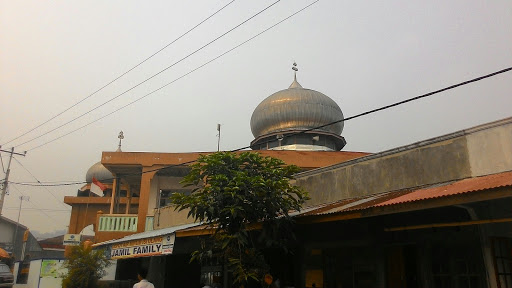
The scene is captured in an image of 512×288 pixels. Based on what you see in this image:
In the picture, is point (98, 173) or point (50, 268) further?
point (98, 173)

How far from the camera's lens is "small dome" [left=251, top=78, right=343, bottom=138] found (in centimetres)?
2708

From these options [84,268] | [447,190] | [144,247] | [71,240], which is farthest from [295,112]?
[447,190]

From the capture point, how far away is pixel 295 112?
27156mm

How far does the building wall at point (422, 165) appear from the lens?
861 cm

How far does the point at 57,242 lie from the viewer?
185 ft

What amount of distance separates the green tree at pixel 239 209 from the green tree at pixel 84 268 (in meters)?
9.08

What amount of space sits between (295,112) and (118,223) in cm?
1237

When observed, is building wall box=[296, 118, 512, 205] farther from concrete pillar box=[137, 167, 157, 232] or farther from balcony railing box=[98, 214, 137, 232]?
balcony railing box=[98, 214, 137, 232]

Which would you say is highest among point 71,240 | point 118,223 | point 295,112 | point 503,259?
point 295,112

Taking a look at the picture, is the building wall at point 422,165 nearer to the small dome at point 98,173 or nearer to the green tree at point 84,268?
the green tree at point 84,268

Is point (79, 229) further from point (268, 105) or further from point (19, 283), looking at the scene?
point (268, 105)

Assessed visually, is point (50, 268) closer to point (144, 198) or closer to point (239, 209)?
point (144, 198)

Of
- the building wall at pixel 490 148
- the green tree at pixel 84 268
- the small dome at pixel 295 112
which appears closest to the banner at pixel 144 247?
the green tree at pixel 84 268

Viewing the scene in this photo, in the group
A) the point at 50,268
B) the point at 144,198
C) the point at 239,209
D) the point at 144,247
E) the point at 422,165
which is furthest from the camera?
the point at 50,268
